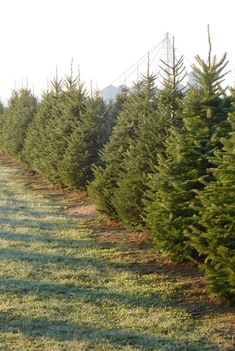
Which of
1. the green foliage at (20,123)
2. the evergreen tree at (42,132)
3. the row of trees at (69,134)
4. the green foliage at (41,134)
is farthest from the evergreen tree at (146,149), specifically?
the green foliage at (20,123)

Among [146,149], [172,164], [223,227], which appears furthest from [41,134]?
[223,227]

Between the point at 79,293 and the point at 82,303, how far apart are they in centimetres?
46

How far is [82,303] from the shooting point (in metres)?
7.14

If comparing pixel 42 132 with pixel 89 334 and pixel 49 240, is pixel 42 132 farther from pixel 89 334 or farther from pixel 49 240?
pixel 89 334

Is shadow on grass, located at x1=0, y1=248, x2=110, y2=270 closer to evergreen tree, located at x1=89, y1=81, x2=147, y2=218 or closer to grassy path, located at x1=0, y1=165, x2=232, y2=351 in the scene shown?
grassy path, located at x1=0, y1=165, x2=232, y2=351

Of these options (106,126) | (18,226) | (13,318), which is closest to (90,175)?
(106,126)

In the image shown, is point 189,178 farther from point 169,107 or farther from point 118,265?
point 169,107

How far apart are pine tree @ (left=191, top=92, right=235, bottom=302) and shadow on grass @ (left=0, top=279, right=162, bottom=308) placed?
878mm

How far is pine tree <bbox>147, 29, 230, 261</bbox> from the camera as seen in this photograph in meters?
8.69

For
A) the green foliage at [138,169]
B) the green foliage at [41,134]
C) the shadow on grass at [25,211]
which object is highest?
the green foliage at [41,134]

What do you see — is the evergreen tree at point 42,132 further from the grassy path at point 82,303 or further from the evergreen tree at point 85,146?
the grassy path at point 82,303

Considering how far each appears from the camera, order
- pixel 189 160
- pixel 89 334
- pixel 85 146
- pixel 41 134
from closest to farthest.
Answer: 1. pixel 89 334
2. pixel 189 160
3. pixel 85 146
4. pixel 41 134

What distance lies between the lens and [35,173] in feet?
78.8

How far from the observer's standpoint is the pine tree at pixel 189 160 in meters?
8.69
